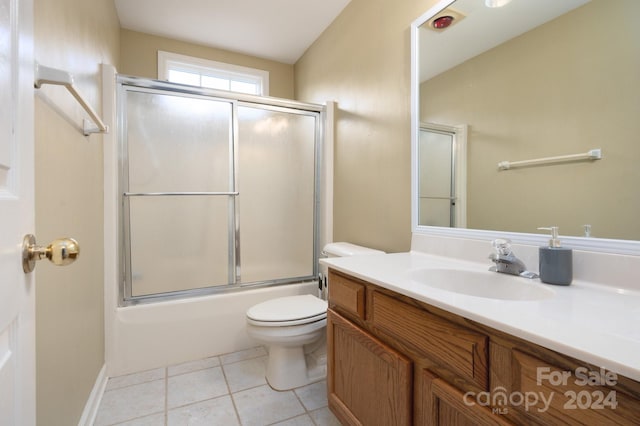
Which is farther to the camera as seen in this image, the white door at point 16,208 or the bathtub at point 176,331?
the bathtub at point 176,331

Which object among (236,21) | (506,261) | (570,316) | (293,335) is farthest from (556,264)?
(236,21)

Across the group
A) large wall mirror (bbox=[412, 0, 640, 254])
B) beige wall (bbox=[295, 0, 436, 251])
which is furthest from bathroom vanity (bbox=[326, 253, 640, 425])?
beige wall (bbox=[295, 0, 436, 251])

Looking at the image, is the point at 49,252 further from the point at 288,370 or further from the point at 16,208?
the point at 288,370

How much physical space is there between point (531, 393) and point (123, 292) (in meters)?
2.09

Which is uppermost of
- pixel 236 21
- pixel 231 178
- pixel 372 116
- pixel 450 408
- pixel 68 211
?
pixel 236 21

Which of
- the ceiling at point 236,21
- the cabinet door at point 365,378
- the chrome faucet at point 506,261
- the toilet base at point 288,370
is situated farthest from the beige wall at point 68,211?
the chrome faucet at point 506,261

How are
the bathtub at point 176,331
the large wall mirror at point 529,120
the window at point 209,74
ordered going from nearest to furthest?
1. the large wall mirror at point 529,120
2. the bathtub at point 176,331
3. the window at point 209,74

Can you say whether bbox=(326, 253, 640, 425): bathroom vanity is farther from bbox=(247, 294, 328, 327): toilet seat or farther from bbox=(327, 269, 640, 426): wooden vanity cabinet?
bbox=(247, 294, 328, 327): toilet seat

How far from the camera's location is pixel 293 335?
1.54m

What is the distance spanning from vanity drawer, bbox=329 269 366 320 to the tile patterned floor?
633 mm

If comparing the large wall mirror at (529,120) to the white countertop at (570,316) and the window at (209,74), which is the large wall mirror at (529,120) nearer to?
the white countertop at (570,316)

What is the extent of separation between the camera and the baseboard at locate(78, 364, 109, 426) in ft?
4.30

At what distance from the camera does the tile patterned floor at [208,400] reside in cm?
140

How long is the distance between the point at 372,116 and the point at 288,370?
1.59 m
